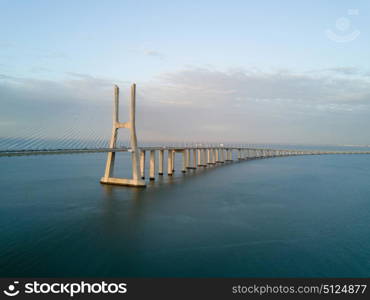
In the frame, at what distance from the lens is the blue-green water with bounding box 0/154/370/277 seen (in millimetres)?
12086

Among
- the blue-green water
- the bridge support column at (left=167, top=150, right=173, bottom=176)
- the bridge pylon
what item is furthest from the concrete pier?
the blue-green water

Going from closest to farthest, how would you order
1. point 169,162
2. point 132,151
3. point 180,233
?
point 180,233
point 132,151
point 169,162

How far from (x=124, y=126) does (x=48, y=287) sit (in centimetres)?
2339

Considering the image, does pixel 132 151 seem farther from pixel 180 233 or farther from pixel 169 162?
pixel 180 233

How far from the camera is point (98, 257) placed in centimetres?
1293

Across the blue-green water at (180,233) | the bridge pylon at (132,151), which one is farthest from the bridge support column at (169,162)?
the blue-green water at (180,233)

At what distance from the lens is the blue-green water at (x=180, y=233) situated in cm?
1209

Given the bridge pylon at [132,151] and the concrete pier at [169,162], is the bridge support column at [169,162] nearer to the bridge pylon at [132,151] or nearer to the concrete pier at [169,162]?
the concrete pier at [169,162]

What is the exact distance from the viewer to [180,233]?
1645 centimetres

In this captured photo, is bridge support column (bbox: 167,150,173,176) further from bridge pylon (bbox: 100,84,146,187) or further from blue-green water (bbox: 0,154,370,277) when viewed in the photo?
blue-green water (bbox: 0,154,370,277)

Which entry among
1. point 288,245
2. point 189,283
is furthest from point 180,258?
point 288,245

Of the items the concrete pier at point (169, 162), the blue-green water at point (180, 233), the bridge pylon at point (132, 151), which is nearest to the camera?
the blue-green water at point (180, 233)

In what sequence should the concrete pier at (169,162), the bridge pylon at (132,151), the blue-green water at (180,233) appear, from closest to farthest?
the blue-green water at (180,233)
the bridge pylon at (132,151)
the concrete pier at (169,162)

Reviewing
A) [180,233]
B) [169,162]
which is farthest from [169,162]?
[180,233]
